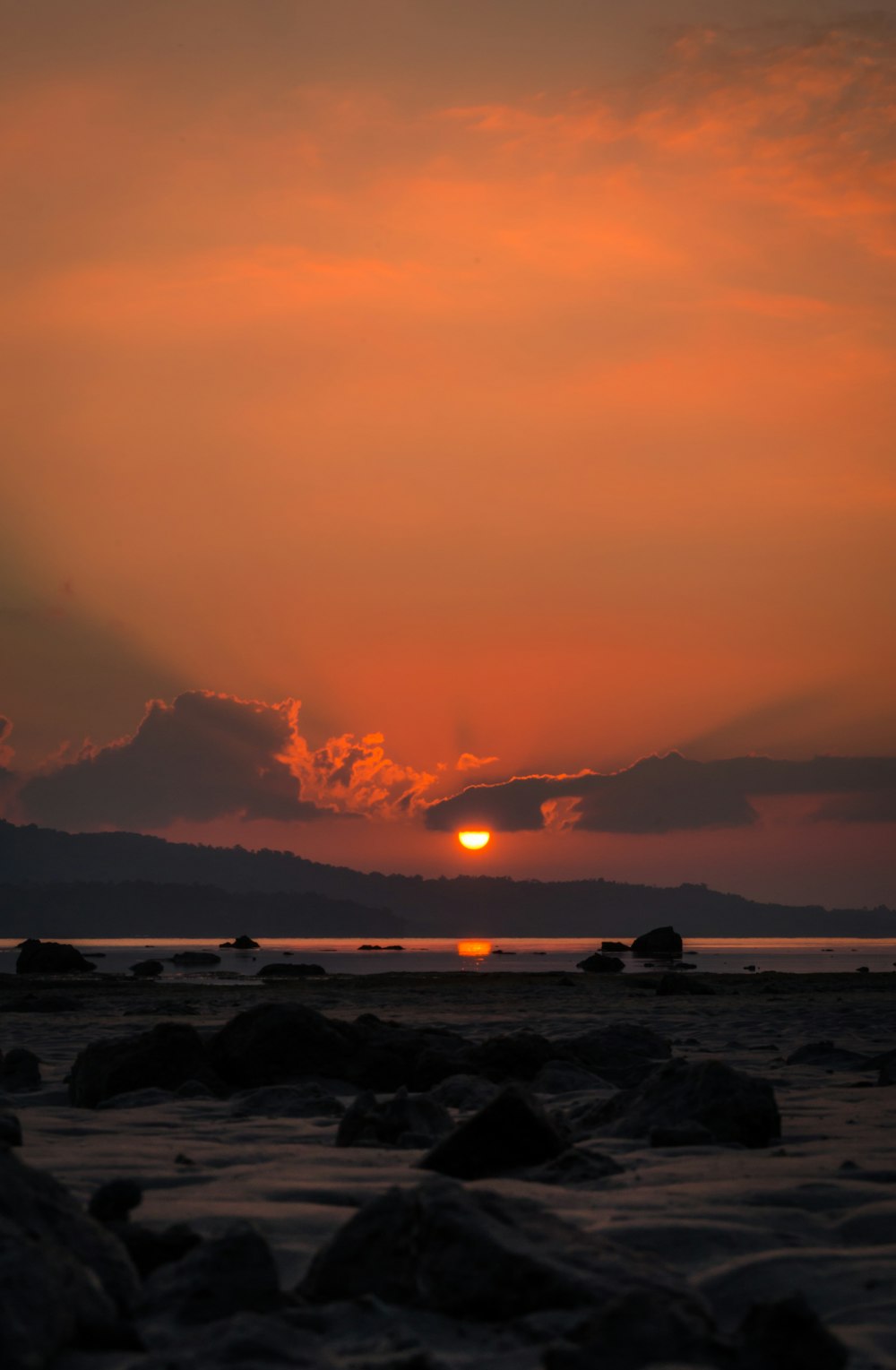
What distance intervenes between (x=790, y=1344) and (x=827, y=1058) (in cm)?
849

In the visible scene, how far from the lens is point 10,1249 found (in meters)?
3.46

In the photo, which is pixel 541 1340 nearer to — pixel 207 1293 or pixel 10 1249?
pixel 207 1293

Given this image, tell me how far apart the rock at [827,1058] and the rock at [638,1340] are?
7.94m

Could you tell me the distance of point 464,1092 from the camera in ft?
29.3

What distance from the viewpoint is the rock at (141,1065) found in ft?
30.0

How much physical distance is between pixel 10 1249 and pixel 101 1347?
1.21ft

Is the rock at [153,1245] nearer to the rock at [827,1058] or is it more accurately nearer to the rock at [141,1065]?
the rock at [141,1065]

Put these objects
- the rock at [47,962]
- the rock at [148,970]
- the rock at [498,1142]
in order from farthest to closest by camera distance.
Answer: the rock at [47,962] < the rock at [148,970] < the rock at [498,1142]

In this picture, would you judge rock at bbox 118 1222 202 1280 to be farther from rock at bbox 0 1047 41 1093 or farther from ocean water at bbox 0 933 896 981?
ocean water at bbox 0 933 896 981

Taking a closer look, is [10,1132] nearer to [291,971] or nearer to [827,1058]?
[827,1058]

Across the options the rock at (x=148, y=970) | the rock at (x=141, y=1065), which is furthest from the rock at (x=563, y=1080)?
the rock at (x=148, y=970)

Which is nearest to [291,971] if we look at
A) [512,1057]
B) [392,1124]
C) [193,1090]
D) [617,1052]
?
[617,1052]

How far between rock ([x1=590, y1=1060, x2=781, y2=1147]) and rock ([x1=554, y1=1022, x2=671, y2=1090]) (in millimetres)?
2762

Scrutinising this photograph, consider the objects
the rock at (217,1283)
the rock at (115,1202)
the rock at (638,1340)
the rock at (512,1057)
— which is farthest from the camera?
the rock at (512,1057)
